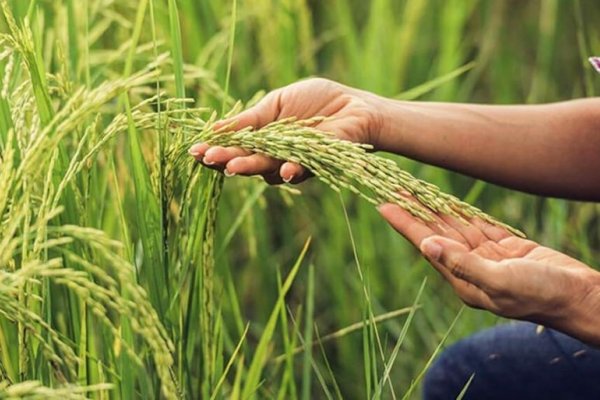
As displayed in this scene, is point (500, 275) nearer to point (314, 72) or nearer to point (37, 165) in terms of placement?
point (37, 165)

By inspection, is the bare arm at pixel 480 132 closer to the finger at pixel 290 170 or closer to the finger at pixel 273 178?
the finger at pixel 273 178

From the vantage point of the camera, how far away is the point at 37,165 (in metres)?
1.46

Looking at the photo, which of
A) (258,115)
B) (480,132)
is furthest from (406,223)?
(480,132)

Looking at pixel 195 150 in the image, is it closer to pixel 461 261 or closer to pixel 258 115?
pixel 258 115

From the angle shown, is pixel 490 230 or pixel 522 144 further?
pixel 522 144

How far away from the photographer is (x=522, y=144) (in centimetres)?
211

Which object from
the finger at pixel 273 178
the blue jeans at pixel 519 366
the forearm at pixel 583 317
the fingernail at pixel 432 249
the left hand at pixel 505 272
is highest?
the finger at pixel 273 178

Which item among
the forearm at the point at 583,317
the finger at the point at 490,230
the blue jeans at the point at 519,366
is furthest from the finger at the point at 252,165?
the blue jeans at the point at 519,366

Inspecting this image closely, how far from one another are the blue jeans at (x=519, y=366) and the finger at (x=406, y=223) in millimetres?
544

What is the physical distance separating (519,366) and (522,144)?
1.19ft

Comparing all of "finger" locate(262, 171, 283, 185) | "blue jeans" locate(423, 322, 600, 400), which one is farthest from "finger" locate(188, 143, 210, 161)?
"blue jeans" locate(423, 322, 600, 400)

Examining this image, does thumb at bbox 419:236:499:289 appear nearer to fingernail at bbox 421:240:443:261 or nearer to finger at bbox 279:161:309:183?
fingernail at bbox 421:240:443:261

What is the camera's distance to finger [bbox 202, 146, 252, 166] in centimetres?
166

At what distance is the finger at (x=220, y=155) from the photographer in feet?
5.43
